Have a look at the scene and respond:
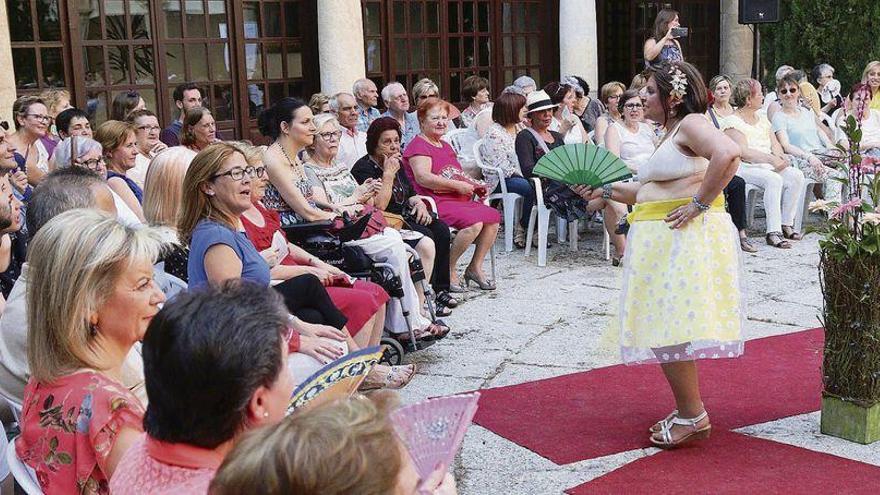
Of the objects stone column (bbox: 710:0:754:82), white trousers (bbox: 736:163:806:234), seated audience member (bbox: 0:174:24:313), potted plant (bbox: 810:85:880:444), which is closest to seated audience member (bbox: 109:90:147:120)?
seated audience member (bbox: 0:174:24:313)

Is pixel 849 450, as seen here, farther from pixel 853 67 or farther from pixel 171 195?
pixel 853 67

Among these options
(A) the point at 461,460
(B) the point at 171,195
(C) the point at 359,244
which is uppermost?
(B) the point at 171,195

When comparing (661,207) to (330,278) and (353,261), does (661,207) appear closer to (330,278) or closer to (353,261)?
(330,278)

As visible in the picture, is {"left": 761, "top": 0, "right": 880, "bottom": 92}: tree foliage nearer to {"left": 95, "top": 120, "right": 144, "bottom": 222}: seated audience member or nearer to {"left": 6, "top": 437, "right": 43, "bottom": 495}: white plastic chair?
{"left": 95, "top": 120, "right": 144, "bottom": 222}: seated audience member

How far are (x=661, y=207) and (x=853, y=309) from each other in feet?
2.83

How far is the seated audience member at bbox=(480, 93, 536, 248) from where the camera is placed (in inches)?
348

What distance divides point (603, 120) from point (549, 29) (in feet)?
14.9

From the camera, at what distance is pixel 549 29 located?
1408cm

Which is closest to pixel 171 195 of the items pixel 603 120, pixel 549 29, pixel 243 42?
pixel 603 120

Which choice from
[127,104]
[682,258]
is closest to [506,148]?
[127,104]

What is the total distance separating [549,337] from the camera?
6320 mm

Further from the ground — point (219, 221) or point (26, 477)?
point (219, 221)

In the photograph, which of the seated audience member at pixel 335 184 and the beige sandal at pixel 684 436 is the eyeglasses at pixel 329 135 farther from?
the beige sandal at pixel 684 436

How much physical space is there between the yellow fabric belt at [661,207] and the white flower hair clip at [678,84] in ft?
1.36
